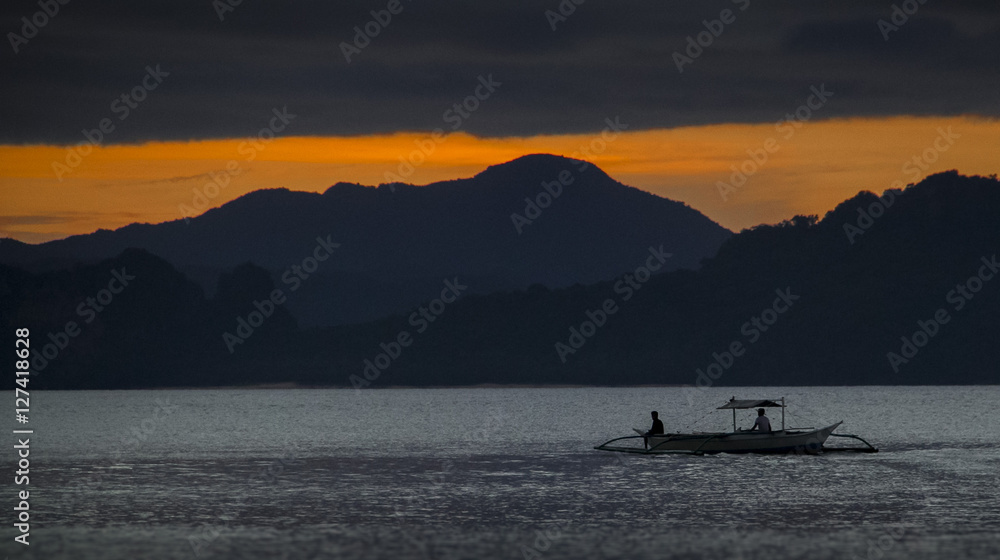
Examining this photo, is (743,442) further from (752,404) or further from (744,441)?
(752,404)

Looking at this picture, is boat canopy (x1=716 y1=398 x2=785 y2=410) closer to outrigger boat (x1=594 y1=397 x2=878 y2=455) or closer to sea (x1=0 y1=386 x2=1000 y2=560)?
outrigger boat (x1=594 y1=397 x2=878 y2=455)

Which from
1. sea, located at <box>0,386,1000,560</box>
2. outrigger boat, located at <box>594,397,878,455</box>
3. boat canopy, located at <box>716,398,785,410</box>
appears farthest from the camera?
outrigger boat, located at <box>594,397,878,455</box>

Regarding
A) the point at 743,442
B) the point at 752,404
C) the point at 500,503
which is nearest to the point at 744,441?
the point at 743,442

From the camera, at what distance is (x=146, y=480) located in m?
64.1

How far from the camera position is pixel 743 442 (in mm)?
73562

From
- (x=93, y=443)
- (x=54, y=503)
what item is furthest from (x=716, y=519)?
(x=93, y=443)

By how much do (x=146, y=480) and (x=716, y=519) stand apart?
31816 mm

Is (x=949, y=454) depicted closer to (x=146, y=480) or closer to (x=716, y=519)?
(x=716, y=519)

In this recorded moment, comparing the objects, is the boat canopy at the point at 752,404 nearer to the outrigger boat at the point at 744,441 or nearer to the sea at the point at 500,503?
the outrigger boat at the point at 744,441

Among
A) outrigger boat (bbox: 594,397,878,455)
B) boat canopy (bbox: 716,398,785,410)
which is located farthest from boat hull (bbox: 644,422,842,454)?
boat canopy (bbox: 716,398,785,410)

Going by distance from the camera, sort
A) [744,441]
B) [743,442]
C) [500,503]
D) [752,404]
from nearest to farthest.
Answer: [500,503], [744,441], [743,442], [752,404]

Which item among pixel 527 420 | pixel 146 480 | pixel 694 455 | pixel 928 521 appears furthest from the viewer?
pixel 527 420

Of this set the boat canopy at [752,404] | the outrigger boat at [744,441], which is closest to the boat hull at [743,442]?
the outrigger boat at [744,441]

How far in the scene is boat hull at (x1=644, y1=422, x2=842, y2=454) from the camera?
73.4 metres
